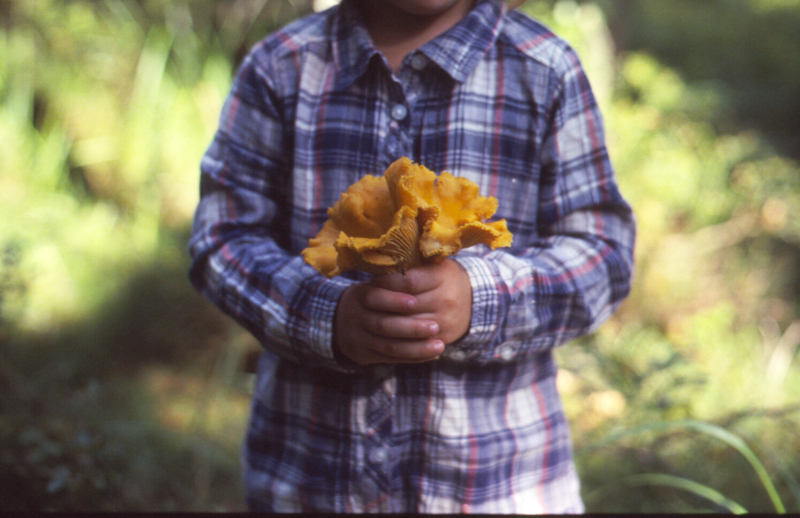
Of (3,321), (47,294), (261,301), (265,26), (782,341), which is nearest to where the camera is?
(261,301)

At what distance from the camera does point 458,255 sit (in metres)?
0.77

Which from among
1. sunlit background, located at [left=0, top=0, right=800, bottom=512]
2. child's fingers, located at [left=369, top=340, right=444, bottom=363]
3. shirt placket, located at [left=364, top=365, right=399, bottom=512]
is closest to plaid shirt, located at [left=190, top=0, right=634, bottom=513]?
shirt placket, located at [left=364, top=365, right=399, bottom=512]

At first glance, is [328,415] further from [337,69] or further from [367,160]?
[337,69]

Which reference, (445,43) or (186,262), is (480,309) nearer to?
(445,43)

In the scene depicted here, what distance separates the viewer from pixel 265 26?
2.74 m

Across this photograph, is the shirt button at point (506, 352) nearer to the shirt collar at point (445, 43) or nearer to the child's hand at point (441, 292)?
the child's hand at point (441, 292)

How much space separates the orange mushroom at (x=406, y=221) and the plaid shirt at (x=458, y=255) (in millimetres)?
163

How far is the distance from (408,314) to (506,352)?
20 centimetres

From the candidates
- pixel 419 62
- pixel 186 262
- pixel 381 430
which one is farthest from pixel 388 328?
pixel 186 262

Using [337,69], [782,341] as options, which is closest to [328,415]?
[337,69]

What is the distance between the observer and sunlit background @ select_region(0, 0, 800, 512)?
5.25 feet

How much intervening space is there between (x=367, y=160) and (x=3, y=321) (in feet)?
4.42

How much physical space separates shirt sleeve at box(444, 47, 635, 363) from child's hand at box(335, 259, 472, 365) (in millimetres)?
90

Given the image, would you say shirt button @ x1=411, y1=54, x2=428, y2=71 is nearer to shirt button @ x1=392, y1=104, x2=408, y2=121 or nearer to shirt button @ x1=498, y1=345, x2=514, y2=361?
shirt button @ x1=392, y1=104, x2=408, y2=121
